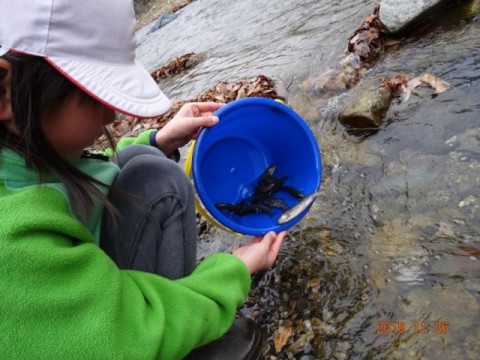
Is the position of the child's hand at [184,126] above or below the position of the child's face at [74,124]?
below

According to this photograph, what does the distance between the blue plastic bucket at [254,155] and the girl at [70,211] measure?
0.58 metres

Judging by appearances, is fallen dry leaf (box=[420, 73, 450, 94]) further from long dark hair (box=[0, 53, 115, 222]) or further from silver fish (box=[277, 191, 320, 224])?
long dark hair (box=[0, 53, 115, 222])

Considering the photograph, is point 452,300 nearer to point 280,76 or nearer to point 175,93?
point 280,76

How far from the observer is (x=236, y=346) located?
5.63 feet

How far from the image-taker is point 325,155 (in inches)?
119

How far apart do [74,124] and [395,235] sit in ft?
5.28

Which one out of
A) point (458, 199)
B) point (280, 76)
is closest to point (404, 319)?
point (458, 199)

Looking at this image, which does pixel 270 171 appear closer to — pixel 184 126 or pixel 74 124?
pixel 184 126

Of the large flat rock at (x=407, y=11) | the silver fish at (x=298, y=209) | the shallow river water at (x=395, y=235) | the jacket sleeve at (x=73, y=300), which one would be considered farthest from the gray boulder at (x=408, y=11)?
the jacket sleeve at (x=73, y=300)

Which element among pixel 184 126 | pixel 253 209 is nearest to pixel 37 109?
pixel 184 126

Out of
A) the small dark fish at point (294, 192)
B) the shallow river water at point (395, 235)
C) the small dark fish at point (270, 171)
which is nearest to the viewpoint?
the shallow river water at point (395, 235)

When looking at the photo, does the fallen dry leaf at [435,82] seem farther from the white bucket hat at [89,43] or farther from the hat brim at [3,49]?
the hat brim at [3,49]

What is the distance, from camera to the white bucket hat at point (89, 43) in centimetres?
110

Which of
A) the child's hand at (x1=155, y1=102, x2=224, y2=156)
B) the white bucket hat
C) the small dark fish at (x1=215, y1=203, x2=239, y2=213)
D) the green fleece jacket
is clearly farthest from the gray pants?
the small dark fish at (x1=215, y1=203, x2=239, y2=213)
